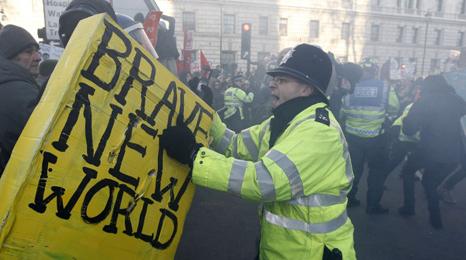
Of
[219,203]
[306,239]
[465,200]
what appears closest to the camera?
[306,239]

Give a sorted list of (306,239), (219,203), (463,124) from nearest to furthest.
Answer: (306,239), (463,124), (219,203)

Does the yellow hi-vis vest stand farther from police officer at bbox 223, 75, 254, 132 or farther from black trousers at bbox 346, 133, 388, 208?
police officer at bbox 223, 75, 254, 132

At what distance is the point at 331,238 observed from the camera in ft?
5.94

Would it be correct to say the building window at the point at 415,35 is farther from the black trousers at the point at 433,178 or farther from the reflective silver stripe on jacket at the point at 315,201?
the reflective silver stripe on jacket at the point at 315,201

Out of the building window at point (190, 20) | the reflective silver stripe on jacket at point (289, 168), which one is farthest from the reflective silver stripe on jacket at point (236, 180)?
the building window at point (190, 20)

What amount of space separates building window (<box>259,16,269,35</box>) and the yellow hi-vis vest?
1426 inches

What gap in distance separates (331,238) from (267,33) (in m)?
36.5

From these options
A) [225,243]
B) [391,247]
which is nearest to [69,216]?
[225,243]

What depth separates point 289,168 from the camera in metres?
1.62

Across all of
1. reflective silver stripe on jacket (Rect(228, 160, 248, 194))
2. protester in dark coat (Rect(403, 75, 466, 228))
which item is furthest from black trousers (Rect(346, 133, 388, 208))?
reflective silver stripe on jacket (Rect(228, 160, 248, 194))

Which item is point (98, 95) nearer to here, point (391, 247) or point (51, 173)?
point (51, 173)

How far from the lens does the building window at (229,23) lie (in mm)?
35562

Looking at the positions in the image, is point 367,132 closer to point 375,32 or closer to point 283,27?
point 283,27

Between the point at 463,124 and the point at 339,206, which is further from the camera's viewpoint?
the point at 463,124
